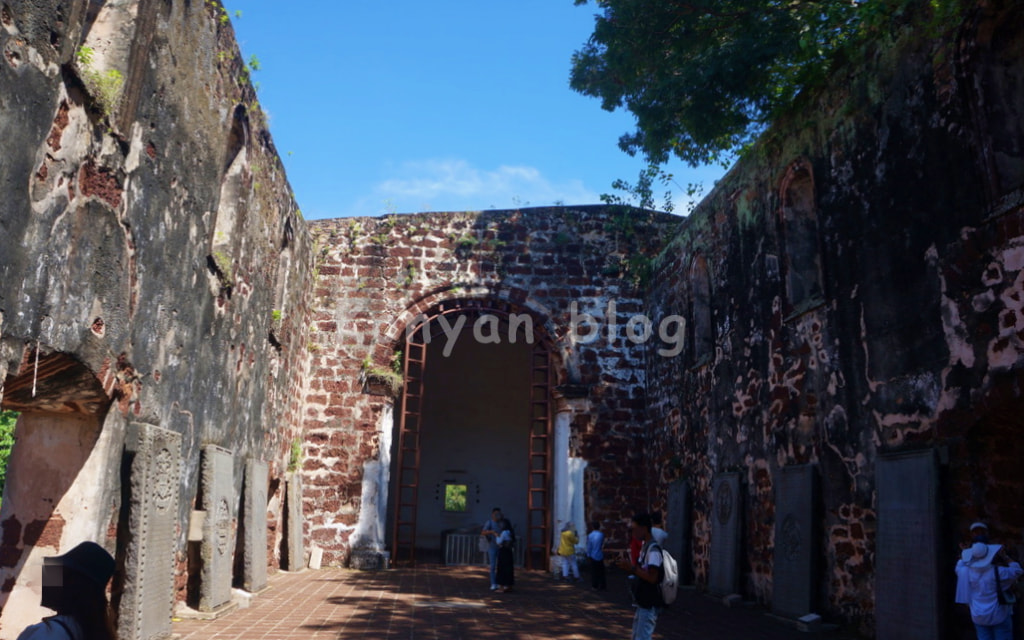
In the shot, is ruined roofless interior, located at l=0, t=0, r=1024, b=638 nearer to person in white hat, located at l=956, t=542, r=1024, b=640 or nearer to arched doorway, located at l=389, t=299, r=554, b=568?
person in white hat, located at l=956, t=542, r=1024, b=640

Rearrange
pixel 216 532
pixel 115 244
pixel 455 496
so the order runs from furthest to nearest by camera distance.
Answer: pixel 455 496 → pixel 216 532 → pixel 115 244

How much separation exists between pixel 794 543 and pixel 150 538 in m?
6.16

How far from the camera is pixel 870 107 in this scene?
782cm

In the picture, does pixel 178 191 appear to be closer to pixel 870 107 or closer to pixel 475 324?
pixel 870 107

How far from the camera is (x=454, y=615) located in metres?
8.46

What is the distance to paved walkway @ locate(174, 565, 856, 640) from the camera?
7223mm

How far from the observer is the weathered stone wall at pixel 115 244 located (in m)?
4.68

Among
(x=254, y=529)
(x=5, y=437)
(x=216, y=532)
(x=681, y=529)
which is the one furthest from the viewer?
(x=5, y=437)

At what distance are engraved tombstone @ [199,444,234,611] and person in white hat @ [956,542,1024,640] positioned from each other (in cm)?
644

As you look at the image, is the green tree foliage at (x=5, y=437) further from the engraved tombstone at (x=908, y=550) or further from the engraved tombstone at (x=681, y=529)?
the engraved tombstone at (x=908, y=550)

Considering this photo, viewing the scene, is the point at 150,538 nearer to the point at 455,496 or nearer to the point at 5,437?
the point at 455,496

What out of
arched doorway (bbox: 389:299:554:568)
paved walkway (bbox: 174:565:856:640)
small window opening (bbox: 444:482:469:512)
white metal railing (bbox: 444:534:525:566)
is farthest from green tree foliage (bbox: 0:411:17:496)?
paved walkway (bbox: 174:565:856:640)

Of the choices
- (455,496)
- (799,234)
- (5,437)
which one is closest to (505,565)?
(799,234)

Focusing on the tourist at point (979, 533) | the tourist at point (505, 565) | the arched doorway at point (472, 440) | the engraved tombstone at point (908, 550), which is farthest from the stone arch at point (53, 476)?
the arched doorway at point (472, 440)
